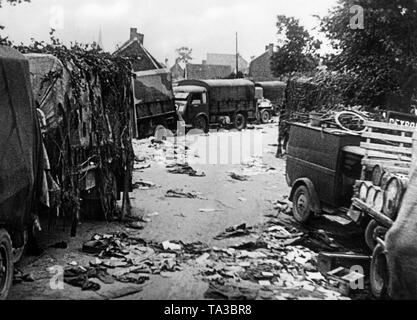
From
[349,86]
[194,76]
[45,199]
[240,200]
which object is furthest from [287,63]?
[194,76]

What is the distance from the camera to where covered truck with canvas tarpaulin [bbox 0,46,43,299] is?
14.4 feet

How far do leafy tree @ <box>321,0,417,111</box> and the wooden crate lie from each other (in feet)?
17.7

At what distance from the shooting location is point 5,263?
178 inches

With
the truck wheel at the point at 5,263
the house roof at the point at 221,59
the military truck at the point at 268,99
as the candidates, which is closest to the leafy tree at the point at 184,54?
the house roof at the point at 221,59

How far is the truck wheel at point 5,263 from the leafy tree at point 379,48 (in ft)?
34.4

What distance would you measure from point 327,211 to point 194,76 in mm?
47411

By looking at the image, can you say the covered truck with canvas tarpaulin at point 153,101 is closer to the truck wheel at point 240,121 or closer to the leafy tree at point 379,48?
the truck wheel at point 240,121

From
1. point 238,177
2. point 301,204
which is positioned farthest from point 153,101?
point 301,204

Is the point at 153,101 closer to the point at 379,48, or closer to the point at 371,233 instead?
the point at 379,48

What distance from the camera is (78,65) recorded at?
6883 mm

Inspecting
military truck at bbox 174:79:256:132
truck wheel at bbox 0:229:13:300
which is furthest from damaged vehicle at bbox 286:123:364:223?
military truck at bbox 174:79:256:132

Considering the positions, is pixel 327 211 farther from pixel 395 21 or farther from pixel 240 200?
pixel 395 21

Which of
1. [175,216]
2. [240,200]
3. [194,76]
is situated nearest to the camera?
[175,216]

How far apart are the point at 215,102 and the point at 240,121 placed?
8.80 ft
